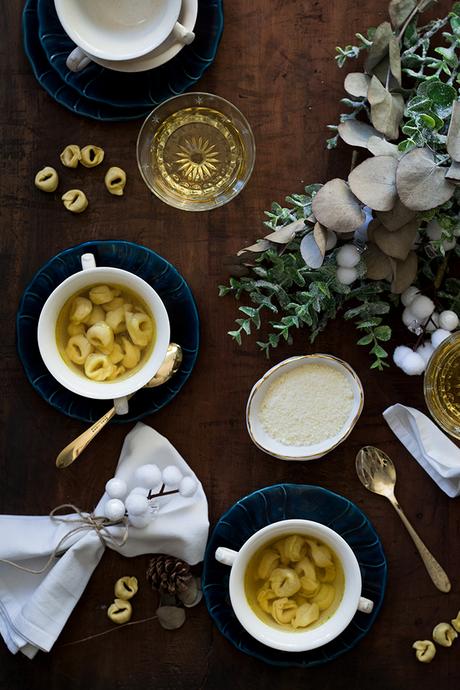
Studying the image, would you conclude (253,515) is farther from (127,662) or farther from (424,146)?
(424,146)

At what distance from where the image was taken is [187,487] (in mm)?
1281

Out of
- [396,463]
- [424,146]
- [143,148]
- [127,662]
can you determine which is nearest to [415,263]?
[424,146]

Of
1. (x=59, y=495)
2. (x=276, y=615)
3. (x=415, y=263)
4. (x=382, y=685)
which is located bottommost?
(x=382, y=685)

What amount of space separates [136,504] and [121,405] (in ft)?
0.47

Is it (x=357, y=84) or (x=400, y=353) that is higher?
(x=357, y=84)

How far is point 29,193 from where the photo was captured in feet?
4.28

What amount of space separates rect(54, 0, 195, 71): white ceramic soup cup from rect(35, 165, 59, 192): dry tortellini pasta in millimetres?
168

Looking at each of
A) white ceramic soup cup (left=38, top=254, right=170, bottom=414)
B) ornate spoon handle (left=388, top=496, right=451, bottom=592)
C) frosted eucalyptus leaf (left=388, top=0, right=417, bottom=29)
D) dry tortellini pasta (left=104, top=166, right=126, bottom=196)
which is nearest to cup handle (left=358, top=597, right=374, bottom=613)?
ornate spoon handle (left=388, top=496, right=451, bottom=592)

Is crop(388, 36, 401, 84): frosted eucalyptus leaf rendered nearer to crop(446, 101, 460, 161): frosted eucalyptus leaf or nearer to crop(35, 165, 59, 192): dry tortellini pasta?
crop(446, 101, 460, 161): frosted eucalyptus leaf

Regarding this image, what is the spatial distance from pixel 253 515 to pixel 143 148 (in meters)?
0.57

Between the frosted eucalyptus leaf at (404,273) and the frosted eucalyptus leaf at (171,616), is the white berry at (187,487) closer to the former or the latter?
the frosted eucalyptus leaf at (171,616)

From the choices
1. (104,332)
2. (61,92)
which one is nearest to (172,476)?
(104,332)

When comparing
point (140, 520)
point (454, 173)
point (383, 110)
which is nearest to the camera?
point (454, 173)

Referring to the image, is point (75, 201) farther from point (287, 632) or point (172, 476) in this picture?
point (287, 632)
